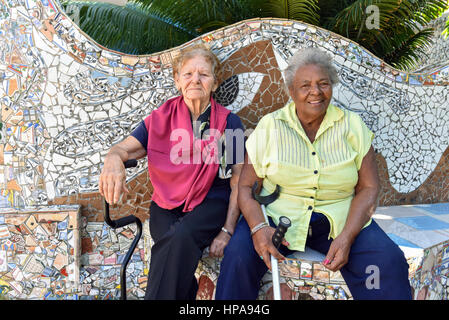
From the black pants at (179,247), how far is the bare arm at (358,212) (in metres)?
0.71

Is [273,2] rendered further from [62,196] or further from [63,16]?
[62,196]

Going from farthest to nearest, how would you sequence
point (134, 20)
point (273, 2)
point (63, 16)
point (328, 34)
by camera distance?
point (134, 20) < point (273, 2) < point (328, 34) < point (63, 16)

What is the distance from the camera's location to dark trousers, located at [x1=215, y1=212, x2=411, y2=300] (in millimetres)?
1832

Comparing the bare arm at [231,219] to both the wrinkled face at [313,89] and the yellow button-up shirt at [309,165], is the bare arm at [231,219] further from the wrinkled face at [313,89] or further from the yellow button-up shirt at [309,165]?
the wrinkled face at [313,89]

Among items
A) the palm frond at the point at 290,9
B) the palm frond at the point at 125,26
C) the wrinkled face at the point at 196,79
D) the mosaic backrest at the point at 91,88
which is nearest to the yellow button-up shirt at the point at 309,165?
the wrinkled face at the point at 196,79

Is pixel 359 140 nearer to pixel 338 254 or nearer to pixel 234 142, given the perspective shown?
pixel 338 254

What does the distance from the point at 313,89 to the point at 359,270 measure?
1042mm

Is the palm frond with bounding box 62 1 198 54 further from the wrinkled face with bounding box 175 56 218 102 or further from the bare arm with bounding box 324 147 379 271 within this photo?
the bare arm with bounding box 324 147 379 271

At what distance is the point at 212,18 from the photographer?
14.7 feet

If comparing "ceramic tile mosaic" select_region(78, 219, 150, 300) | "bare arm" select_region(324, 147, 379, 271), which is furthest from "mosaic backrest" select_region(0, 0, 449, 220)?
"bare arm" select_region(324, 147, 379, 271)

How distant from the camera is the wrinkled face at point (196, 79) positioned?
2.41 metres

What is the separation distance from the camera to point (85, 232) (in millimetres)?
2730

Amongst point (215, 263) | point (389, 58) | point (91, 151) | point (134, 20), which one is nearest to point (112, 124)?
point (91, 151)

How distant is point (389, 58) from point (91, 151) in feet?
15.1
